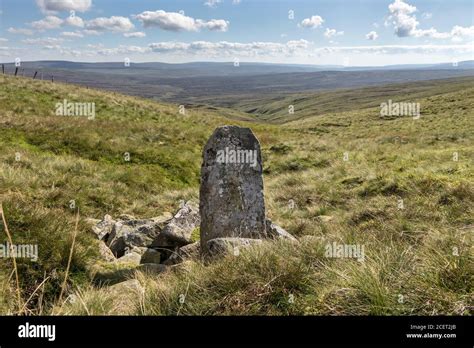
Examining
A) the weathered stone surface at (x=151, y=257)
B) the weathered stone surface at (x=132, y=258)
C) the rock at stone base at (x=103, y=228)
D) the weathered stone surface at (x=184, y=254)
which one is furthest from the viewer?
the rock at stone base at (x=103, y=228)

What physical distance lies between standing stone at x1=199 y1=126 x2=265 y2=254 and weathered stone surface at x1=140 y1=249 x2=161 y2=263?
117 centimetres

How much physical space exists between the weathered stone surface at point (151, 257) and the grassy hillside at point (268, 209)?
1451 millimetres

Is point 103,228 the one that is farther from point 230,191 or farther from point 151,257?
point 230,191

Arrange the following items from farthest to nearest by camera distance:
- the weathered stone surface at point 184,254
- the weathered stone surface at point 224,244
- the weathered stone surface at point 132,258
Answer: the weathered stone surface at point 132,258 → the weathered stone surface at point 184,254 → the weathered stone surface at point 224,244

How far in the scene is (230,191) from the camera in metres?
7.77

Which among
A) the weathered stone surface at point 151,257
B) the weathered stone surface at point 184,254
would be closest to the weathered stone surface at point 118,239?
the weathered stone surface at point 151,257

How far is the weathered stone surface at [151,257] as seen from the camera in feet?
26.4

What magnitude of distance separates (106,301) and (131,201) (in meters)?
9.53

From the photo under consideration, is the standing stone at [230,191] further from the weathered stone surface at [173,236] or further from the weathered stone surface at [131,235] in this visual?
the weathered stone surface at [131,235]

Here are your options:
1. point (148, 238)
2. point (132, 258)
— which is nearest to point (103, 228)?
point (148, 238)

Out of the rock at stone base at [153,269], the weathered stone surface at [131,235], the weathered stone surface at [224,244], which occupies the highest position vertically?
the weathered stone surface at [224,244]

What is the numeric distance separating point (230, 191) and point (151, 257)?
85.9 inches

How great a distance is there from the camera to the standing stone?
25.2ft
